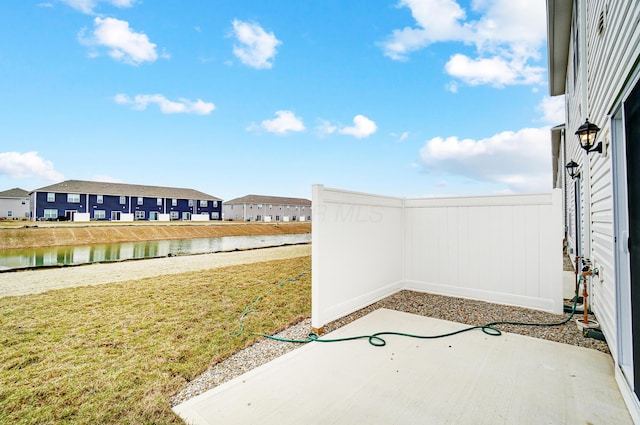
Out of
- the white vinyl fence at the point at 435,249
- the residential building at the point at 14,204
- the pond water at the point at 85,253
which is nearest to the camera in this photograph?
the white vinyl fence at the point at 435,249

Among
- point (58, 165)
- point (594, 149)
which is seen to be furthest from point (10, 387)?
point (58, 165)

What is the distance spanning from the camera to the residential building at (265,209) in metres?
44.4

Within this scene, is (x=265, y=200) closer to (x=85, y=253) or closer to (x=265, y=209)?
(x=265, y=209)

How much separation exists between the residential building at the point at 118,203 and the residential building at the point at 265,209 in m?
4.41

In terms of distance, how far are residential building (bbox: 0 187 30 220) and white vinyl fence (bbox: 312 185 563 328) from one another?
4577cm

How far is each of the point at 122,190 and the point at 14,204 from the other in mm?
14267

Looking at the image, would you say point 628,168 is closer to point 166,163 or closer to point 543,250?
point 543,250

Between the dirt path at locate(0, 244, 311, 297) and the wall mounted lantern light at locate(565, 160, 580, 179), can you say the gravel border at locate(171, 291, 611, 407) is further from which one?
the dirt path at locate(0, 244, 311, 297)

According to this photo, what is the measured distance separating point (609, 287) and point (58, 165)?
33.2 m

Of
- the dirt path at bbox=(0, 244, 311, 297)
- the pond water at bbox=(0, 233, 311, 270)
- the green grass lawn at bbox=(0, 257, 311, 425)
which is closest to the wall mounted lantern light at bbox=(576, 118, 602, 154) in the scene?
the green grass lawn at bbox=(0, 257, 311, 425)

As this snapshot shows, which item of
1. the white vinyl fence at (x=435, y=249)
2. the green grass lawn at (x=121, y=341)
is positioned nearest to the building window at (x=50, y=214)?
the green grass lawn at (x=121, y=341)

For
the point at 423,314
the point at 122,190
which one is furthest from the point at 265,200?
the point at 423,314

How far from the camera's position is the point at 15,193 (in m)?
36.2

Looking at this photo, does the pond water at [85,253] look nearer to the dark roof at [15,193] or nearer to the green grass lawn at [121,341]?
the green grass lawn at [121,341]
